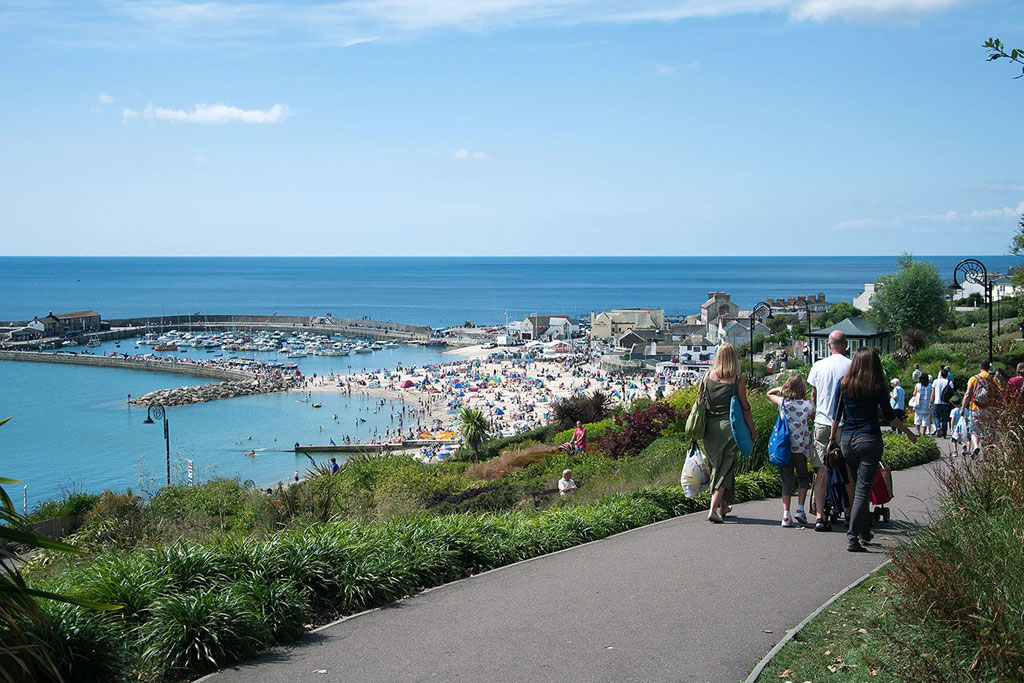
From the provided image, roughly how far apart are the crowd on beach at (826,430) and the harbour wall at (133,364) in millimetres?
72290

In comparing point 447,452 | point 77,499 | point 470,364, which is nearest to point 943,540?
point 77,499

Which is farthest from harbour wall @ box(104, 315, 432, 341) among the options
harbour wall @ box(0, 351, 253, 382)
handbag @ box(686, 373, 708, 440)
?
handbag @ box(686, 373, 708, 440)

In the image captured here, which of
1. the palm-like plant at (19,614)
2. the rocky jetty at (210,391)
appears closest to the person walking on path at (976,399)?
the palm-like plant at (19,614)

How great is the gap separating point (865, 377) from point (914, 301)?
39056mm

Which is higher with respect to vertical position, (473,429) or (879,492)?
(879,492)

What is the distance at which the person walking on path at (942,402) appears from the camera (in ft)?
49.6

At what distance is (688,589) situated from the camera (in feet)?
21.7

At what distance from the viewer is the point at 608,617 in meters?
6.02

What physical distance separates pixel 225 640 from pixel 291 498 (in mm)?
4696

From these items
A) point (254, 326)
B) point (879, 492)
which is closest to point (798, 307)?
point (254, 326)

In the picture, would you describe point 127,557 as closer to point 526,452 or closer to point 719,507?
point 719,507

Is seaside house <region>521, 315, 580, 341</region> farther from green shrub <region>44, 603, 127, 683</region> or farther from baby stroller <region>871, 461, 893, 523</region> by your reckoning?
green shrub <region>44, 603, 127, 683</region>

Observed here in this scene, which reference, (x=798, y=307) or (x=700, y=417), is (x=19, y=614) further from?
(x=798, y=307)

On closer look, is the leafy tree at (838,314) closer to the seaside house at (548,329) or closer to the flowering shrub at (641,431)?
the seaside house at (548,329)
